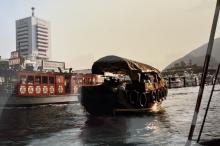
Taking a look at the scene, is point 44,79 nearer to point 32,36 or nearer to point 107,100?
point 107,100

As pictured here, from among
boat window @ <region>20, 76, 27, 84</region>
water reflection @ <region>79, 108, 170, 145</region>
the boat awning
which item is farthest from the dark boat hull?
boat window @ <region>20, 76, 27, 84</region>

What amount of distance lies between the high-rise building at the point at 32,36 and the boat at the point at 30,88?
120 metres

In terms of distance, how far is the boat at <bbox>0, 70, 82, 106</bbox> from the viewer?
39438mm

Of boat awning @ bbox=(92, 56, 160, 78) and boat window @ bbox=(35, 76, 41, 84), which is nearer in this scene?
boat awning @ bbox=(92, 56, 160, 78)

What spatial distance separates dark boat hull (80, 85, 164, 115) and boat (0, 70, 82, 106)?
564 inches

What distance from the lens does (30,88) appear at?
39.7m

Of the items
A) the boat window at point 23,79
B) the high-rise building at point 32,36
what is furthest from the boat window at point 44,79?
the high-rise building at point 32,36

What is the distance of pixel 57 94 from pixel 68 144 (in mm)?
27992

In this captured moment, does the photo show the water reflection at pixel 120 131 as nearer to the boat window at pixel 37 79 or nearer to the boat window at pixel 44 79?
the boat window at pixel 37 79

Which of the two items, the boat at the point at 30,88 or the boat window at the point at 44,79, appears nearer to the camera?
the boat at the point at 30,88

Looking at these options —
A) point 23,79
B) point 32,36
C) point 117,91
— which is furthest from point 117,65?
point 32,36

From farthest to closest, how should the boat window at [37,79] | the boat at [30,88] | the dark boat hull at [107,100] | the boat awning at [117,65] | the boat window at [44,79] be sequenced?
the boat window at [44,79]
the boat window at [37,79]
the boat at [30,88]
the boat awning at [117,65]
the dark boat hull at [107,100]

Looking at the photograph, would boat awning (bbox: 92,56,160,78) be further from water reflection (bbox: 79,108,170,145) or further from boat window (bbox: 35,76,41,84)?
boat window (bbox: 35,76,41,84)

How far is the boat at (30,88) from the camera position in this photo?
39438mm
